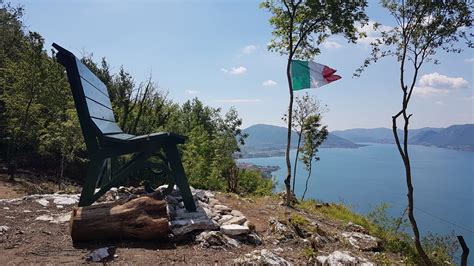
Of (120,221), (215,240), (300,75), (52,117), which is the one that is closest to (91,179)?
(120,221)

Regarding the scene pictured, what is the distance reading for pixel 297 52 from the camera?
936 cm

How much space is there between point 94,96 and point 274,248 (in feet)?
10.9

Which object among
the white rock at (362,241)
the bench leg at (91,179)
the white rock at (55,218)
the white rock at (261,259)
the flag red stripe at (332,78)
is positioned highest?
the flag red stripe at (332,78)

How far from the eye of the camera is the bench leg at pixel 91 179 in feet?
13.7

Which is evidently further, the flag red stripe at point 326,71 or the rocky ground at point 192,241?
the flag red stripe at point 326,71

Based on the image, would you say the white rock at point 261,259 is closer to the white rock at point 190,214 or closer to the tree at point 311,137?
the white rock at point 190,214

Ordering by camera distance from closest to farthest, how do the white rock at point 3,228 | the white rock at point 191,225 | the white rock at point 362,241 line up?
the white rock at point 3,228 → the white rock at point 191,225 → the white rock at point 362,241

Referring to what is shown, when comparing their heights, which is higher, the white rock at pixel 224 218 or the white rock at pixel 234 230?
the white rock at pixel 224 218

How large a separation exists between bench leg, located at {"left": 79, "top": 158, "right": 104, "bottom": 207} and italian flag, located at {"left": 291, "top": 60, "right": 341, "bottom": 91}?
18.7ft

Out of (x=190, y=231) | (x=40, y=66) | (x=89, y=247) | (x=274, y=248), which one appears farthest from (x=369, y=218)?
(x=40, y=66)

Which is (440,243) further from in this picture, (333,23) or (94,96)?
(94,96)

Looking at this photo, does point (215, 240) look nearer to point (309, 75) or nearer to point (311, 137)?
point (309, 75)

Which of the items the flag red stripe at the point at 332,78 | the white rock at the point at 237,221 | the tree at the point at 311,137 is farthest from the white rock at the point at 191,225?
the tree at the point at 311,137

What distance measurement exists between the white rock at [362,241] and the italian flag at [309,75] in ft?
13.2
